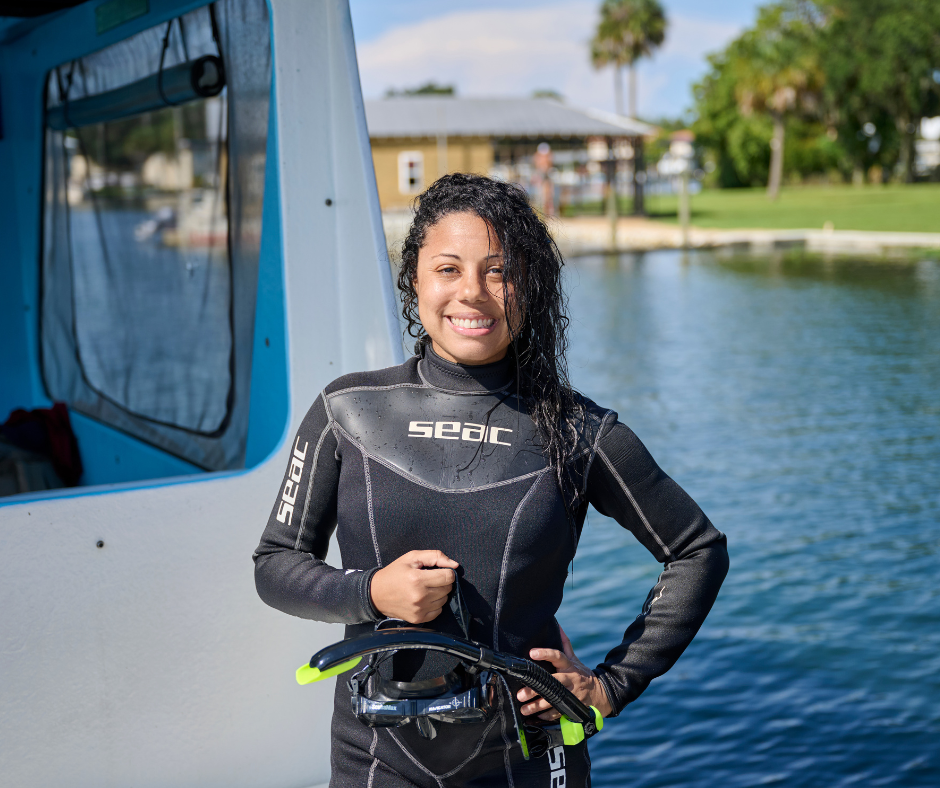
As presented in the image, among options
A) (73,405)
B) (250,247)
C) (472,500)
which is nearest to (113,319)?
(73,405)

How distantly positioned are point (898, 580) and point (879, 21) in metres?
59.4

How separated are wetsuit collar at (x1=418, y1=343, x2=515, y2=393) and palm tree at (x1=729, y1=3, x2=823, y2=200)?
55.8 meters

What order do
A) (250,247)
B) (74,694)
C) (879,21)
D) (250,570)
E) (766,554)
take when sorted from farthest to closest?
(879,21), (766,554), (250,247), (250,570), (74,694)

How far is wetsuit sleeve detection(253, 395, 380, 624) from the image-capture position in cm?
183

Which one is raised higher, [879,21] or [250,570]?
[879,21]

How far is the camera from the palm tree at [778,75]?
55.1 m

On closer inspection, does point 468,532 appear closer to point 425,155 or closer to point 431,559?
point 431,559

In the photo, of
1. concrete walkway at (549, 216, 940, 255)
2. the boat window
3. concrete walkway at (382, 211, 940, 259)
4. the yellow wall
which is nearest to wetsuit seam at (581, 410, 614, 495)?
the boat window

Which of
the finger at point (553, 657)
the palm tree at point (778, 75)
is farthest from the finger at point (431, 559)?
the palm tree at point (778, 75)

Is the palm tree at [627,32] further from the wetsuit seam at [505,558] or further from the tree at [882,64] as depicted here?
the wetsuit seam at [505,558]

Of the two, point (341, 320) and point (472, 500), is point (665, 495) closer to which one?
point (472, 500)

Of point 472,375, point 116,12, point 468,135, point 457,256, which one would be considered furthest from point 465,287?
point 468,135

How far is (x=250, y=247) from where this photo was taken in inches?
131

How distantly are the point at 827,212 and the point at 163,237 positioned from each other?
37626 mm
